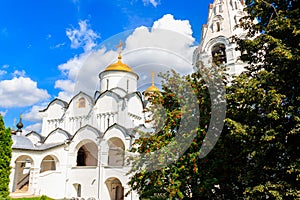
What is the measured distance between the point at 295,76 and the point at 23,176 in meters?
24.1

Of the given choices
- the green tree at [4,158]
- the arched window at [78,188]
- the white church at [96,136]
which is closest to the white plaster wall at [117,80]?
the white church at [96,136]

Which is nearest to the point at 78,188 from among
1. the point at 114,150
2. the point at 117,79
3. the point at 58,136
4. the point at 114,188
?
the point at 114,188

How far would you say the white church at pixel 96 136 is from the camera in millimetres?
17516

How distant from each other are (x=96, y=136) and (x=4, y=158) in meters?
6.59

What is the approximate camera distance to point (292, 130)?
5.79 metres

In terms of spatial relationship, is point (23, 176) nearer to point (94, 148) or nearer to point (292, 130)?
point (94, 148)

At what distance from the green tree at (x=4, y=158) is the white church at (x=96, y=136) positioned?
4299 millimetres

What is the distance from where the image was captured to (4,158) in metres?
14.4

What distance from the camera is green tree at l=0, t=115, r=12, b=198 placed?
13867 millimetres

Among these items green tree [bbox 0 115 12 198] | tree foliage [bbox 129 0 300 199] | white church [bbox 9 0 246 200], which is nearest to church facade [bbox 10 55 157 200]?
white church [bbox 9 0 246 200]

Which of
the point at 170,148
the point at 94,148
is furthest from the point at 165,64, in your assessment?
the point at 94,148

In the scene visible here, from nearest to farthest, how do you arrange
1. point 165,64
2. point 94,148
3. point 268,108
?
point 268,108 → point 165,64 → point 94,148

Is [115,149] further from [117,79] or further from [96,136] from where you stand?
[117,79]

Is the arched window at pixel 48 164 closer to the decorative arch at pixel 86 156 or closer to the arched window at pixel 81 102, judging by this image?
the decorative arch at pixel 86 156
